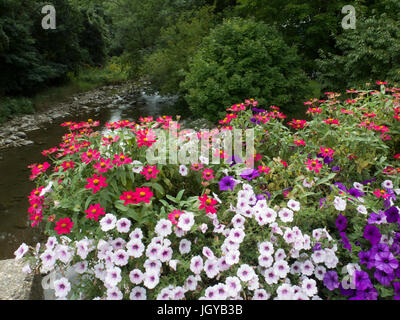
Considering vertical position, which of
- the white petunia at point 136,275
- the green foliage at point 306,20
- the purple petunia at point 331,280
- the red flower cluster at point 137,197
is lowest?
the purple petunia at point 331,280

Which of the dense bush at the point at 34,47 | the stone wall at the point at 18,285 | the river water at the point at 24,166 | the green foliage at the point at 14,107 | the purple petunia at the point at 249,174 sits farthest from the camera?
the dense bush at the point at 34,47

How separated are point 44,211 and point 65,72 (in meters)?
14.5

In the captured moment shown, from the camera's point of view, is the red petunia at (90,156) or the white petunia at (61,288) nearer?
the white petunia at (61,288)

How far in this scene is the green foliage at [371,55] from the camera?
5.47m

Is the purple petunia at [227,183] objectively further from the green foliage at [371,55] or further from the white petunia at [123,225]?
the green foliage at [371,55]

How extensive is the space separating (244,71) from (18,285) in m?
5.19

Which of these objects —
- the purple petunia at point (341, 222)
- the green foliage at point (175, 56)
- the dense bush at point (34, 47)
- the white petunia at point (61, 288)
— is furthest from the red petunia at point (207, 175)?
the dense bush at point (34, 47)

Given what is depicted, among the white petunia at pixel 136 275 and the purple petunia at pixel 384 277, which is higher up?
the white petunia at pixel 136 275

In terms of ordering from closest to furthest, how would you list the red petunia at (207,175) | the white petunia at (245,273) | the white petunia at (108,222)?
the white petunia at (245,273), the white petunia at (108,222), the red petunia at (207,175)

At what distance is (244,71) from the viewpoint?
6203 millimetres

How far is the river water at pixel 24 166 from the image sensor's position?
420cm

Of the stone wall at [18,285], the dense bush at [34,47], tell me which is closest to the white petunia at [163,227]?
the stone wall at [18,285]

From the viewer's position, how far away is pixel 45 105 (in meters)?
11.8

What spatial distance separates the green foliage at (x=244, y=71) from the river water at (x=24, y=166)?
10.5 ft
